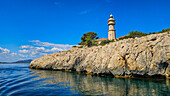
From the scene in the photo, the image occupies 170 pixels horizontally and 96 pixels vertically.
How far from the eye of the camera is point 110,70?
32.5 metres

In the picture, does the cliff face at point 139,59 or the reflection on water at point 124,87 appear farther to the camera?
the cliff face at point 139,59

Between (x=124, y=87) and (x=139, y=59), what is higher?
(x=139, y=59)

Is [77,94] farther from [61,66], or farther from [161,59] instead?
[61,66]

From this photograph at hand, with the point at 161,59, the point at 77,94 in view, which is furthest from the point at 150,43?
the point at 77,94

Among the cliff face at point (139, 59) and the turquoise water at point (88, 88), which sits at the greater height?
the cliff face at point (139, 59)

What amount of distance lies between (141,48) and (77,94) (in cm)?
2023

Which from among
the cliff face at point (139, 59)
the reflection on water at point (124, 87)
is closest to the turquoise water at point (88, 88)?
the reflection on water at point (124, 87)

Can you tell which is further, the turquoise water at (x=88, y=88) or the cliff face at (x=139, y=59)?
the cliff face at (x=139, y=59)

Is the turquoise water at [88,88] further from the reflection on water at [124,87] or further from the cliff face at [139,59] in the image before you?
the cliff face at [139,59]

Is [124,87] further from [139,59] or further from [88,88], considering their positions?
[139,59]

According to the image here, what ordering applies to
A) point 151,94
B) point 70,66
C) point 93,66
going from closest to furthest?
1. point 151,94
2. point 93,66
3. point 70,66

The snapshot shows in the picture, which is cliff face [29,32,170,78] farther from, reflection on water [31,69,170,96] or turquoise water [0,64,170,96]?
reflection on water [31,69,170,96]

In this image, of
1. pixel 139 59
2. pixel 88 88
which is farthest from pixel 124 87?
pixel 139 59

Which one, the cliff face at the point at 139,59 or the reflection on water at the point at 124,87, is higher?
the cliff face at the point at 139,59
